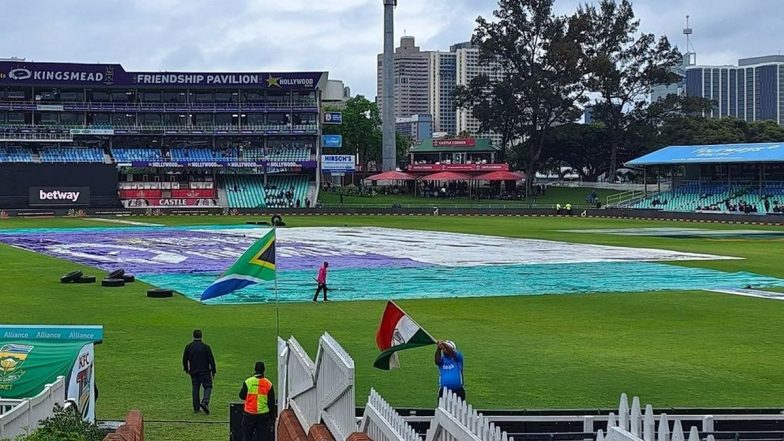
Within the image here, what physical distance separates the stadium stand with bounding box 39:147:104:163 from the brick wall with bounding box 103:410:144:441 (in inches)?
4274

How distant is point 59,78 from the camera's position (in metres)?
116

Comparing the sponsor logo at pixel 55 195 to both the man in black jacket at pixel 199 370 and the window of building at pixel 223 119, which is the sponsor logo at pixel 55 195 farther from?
the man in black jacket at pixel 199 370

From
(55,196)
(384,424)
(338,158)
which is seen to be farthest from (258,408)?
(338,158)

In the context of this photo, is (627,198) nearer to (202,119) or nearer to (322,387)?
(202,119)

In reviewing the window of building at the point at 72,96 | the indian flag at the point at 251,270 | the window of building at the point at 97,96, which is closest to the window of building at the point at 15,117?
the window of building at the point at 72,96

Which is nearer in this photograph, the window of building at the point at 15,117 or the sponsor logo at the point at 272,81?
the window of building at the point at 15,117

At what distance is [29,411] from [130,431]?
1.16m

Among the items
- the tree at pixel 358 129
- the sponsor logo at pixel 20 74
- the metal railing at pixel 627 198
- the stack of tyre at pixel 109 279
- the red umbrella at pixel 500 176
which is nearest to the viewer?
the stack of tyre at pixel 109 279

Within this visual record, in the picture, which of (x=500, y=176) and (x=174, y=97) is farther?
(x=174, y=97)

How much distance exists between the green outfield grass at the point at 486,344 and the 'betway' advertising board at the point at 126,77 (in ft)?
271

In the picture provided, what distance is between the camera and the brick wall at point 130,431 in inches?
401

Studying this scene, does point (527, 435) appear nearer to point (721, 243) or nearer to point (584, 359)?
point (584, 359)

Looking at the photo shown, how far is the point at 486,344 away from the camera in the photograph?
76.0 ft

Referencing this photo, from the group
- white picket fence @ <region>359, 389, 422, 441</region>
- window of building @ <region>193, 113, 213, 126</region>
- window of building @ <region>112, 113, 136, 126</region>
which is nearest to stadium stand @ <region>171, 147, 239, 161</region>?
window of building @ <region>193, 113, 213, 126</region>
